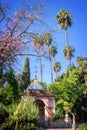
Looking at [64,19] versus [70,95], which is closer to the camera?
[70,95]

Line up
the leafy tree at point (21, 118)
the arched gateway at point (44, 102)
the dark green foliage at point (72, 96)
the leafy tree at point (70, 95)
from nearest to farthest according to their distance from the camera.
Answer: the leafy tree at point (21, 118), the arched gateway at point (44, 102), the leafy tree at point (70, 95), the dark green foliage at point (72, 96)

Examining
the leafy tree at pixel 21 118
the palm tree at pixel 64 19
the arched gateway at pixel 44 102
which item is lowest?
the leafy tree at pixel 21 118

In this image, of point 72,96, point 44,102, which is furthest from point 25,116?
point 72,96

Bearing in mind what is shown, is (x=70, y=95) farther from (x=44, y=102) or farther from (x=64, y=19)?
(x=64, y=19)

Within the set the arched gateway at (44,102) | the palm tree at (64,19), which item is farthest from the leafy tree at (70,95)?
the palm tree at (64,19)

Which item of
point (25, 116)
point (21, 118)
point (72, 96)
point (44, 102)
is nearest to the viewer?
point (21, 118)

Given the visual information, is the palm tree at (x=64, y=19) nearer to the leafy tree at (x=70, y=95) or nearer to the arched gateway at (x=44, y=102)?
the leafy tree at (x=70, y=95)

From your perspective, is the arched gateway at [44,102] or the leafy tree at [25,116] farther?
the arched gateway at [44,102]

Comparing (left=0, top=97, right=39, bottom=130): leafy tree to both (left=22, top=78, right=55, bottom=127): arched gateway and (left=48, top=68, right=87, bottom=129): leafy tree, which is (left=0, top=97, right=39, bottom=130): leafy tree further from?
(left=48, top=68, right=87, bottom=129): leafy tree

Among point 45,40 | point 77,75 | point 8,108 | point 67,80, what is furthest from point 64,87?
point 45,40

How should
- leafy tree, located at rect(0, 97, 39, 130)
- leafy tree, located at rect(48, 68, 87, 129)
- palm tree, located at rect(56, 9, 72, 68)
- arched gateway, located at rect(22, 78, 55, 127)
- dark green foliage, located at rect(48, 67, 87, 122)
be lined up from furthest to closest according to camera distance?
palm tree, located at rect(56, 9, 72, 68)
dark green foliage, located at rect(48, 67, 87, 122)
leafy tree, located at rect(48, 68, 87, 129)
arched gateway, located at rect(22, 78, 55, 127)
leafy tree, located at rect(0, 97, 39, 130)

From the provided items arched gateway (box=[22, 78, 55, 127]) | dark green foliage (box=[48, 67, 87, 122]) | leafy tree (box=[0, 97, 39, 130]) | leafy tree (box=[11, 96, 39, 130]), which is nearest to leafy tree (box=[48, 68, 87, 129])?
dark green foliage (box=[48, 67, 87, 122])

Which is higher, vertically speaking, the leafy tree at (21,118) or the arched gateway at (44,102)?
the arched gateway at (44,102)

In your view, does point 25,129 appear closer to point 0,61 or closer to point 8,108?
point 8,108
